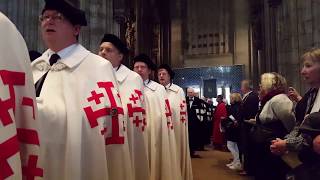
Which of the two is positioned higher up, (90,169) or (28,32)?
(28,32)

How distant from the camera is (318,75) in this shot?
294 cm

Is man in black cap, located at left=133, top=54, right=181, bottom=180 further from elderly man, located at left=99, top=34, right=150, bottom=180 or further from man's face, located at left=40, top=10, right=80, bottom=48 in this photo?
man's face, located at left=40, top=10, right=80, bottom=48

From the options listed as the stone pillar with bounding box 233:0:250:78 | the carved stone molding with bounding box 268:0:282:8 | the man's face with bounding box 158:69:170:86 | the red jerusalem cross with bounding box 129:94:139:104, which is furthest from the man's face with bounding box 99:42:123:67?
the stone pillar with bounding box 233:0:250:78

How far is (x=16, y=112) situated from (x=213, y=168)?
792 cm

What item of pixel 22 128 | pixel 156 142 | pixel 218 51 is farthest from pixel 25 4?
pixel 218 51

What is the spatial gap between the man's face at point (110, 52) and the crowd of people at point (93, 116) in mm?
11

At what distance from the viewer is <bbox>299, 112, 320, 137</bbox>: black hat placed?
8.32ft

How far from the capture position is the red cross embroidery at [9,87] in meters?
1.24

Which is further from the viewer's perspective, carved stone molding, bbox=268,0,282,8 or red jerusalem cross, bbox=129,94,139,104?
carved stone molding, bbox=268,0,282,8

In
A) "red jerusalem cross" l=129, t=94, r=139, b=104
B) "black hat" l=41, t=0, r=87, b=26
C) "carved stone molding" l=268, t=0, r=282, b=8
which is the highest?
"carved stone molding" l=268, t=0, r=282, b=8

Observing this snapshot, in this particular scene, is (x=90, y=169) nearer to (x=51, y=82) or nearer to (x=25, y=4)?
(x=51, y=82)

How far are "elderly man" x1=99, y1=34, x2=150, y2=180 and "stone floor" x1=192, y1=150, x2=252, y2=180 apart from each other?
4.11m

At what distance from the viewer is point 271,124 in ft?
14.0

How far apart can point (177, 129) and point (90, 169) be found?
12.6ft
